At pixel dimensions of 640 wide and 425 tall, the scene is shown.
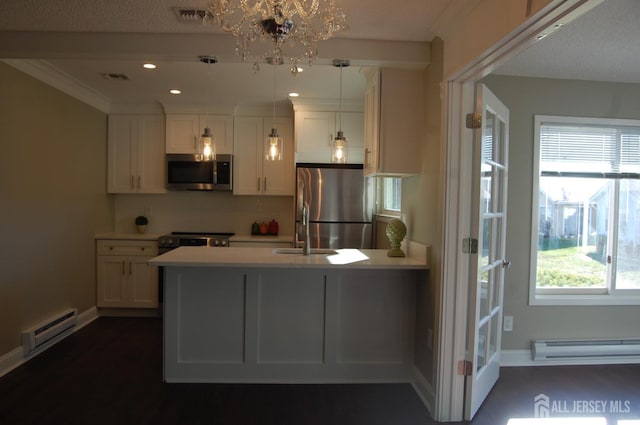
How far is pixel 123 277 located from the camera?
14.0 ft

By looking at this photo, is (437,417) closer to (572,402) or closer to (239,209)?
(572,402)

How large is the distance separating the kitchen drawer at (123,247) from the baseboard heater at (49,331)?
724 millimetres

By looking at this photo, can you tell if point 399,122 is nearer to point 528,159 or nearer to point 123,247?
point 528,159

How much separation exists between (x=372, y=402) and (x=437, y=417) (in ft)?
1.34

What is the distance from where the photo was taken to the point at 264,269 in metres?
2.71

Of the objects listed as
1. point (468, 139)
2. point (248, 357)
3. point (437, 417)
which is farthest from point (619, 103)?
point (248, 357)

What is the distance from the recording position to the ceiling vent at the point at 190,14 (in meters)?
2.18

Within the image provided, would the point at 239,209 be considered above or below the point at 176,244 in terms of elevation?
above

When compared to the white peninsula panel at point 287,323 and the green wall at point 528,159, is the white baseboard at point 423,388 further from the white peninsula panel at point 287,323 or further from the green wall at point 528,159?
the green wall at point 528,159

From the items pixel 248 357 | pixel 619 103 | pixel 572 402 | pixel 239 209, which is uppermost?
pixel 619 103

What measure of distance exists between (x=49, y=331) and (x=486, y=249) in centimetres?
355

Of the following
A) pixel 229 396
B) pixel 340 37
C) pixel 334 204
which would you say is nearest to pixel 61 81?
pixel 340 37

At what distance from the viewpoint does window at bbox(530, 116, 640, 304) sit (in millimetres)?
3275

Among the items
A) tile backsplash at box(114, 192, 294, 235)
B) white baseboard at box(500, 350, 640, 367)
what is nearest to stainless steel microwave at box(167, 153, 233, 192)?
tile backsplash at box(114, 192, 294, 235)
